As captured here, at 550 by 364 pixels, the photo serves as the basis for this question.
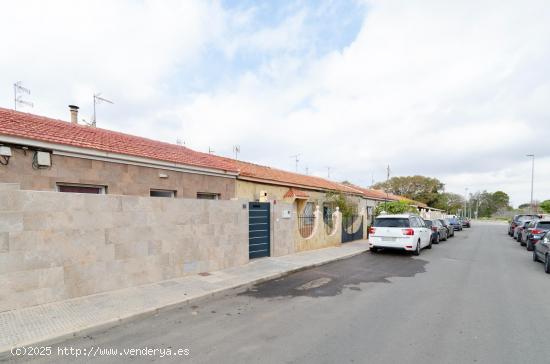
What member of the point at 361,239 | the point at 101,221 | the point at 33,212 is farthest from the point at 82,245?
the point at 361,239

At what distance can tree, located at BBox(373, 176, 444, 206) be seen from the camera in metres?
55.1

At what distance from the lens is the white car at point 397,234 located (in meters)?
11.7

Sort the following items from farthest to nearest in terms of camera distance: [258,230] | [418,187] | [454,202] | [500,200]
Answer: [500,200], [454,202], [418,187], [258,230]

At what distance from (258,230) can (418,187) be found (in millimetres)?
54418

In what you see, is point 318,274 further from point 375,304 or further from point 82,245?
point 82,245

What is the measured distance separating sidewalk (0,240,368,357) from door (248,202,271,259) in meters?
1.72

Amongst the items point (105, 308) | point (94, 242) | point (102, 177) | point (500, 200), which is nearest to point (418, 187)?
point (102, 177)

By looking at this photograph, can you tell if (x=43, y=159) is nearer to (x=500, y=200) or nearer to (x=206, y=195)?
(x=206, y=195)

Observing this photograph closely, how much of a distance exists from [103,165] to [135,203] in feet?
9.03

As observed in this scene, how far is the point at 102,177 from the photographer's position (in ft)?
26.7

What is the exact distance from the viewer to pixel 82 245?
548 cm

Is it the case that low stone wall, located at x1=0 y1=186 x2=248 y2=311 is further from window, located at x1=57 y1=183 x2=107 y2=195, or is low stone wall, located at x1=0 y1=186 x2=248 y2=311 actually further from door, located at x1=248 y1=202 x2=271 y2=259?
window, located at x1=57 y1=183 x2=107 y2=195

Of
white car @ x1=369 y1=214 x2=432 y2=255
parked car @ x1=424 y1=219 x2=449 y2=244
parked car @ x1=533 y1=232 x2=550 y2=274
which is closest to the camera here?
parked car @ x1=533 y1=232 x2=550 y2=274

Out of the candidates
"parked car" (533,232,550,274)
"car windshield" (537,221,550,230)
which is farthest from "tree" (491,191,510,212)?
"parked car" (533,232,550,274)
